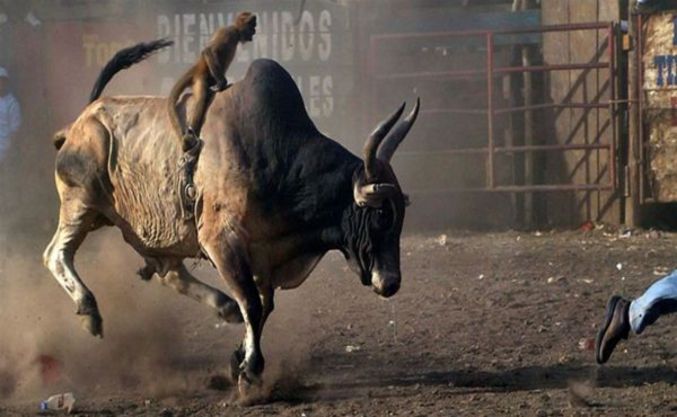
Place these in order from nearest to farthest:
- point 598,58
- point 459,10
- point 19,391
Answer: point 19,391 < point 598,58 < point 459,10

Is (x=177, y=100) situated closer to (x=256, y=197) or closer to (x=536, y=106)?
(x=256, y=197)

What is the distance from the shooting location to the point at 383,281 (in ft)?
20.2

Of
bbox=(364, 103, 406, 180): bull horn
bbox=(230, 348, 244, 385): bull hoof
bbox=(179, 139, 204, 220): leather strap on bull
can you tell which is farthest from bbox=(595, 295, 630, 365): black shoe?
bbox=(179, 139, 204, 220): leather strap on bull

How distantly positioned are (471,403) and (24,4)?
34.3 ft

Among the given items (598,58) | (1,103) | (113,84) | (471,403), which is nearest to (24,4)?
(1,103)

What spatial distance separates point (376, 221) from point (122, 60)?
230 cm

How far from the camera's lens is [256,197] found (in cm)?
634

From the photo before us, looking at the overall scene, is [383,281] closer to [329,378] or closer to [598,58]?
[329,378]

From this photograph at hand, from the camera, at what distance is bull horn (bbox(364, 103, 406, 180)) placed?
612cm

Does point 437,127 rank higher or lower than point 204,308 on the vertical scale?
higher

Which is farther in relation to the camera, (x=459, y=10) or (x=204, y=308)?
(x=459, y=10)

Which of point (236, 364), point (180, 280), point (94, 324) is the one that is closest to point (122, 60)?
point (180, 280)

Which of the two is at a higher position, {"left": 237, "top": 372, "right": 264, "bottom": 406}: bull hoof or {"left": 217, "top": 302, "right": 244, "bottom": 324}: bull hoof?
{"left": 217, "top": 302, "right": 244, "bottom": 324}: bull hoof

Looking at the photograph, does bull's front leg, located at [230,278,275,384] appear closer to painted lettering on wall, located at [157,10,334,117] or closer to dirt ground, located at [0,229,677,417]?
dirt ground, located at [0,229,677,417]
